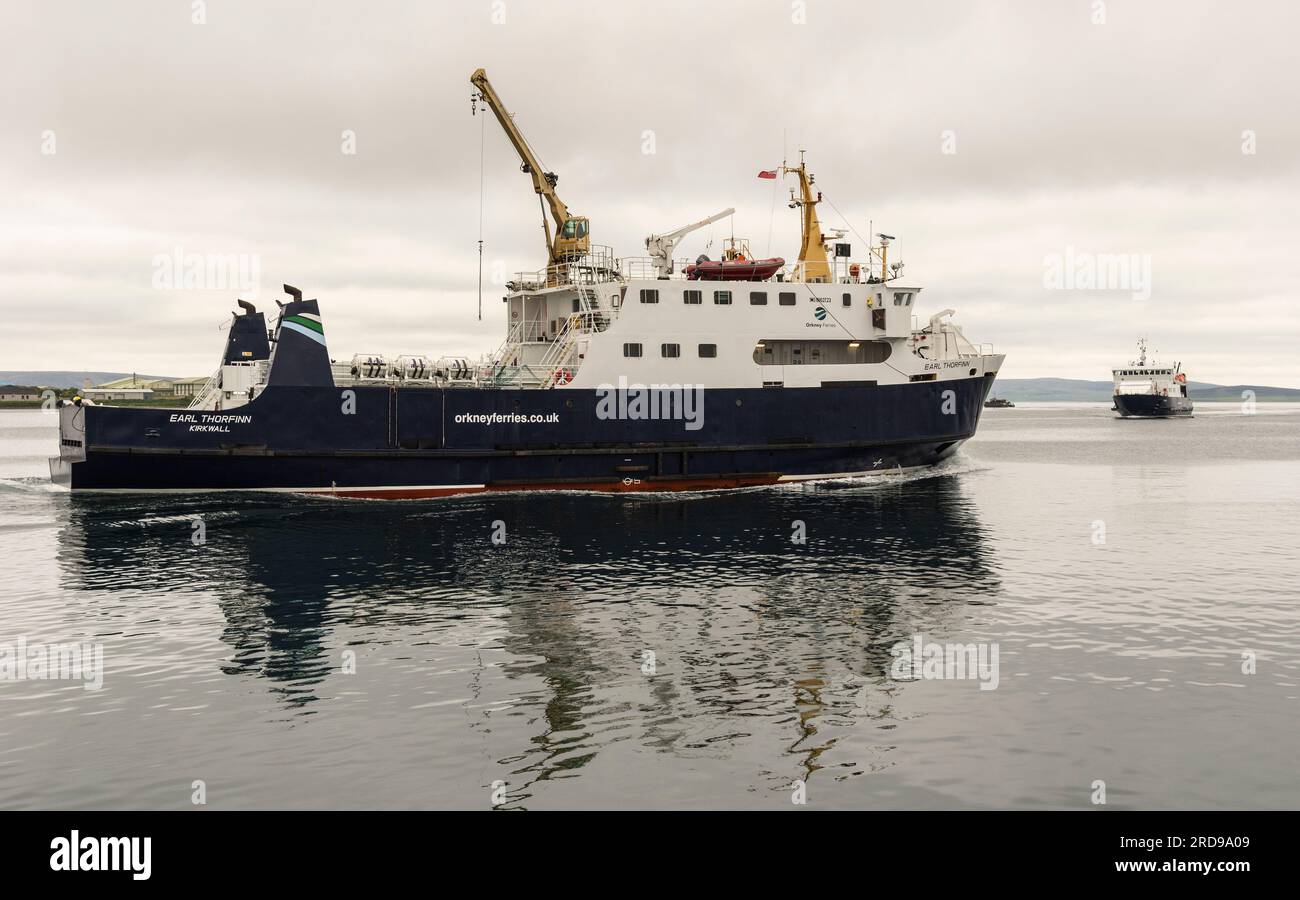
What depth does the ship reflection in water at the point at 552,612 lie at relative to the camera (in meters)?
9.61

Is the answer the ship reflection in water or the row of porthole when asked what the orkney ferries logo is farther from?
the ship reflection in water

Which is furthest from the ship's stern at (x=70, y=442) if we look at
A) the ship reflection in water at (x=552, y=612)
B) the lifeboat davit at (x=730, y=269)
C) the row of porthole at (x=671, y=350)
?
the lifeboat davit at (x=730, y=269)

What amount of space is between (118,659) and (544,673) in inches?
234

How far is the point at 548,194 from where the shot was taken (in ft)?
112

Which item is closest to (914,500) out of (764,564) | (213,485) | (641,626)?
(764,564)

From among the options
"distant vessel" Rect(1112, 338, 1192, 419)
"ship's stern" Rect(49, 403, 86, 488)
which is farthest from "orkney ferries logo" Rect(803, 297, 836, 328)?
"distant vessel" Rect(1112, 338, 1192, 419)

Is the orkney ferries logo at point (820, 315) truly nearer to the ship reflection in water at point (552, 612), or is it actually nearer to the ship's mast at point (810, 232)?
the ship's mast at point (810, 232)

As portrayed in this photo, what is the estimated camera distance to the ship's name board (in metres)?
26.2

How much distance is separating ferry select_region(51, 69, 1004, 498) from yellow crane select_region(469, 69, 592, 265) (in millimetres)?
80

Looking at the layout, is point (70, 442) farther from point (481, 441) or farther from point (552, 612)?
point (552, 612)

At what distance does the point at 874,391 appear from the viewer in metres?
31.5

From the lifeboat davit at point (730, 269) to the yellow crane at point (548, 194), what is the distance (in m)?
4.73

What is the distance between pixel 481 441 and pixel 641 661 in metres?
17.4
